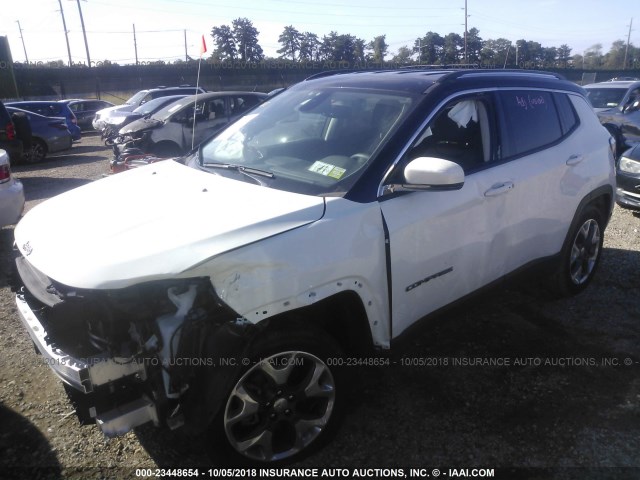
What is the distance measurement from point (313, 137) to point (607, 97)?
423 inches

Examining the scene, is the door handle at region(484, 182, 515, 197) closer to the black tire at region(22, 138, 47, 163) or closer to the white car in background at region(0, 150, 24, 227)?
the white car in background at region(0, 150, 24, 227)

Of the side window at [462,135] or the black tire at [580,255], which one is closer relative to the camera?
the side window at [462,135]

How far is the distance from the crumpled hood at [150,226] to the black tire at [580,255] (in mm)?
2616

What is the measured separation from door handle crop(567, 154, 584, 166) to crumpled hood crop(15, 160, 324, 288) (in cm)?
233

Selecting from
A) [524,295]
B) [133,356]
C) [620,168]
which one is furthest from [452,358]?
[620,168]

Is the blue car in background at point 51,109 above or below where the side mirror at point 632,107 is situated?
above

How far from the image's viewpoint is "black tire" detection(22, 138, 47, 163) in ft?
43.6

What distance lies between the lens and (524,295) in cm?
467

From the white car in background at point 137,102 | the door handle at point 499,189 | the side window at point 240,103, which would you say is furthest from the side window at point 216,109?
the door handle at point 499,189

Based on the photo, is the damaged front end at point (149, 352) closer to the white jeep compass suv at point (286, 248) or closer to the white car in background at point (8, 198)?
the white jeep compass suv at point (286, 248)

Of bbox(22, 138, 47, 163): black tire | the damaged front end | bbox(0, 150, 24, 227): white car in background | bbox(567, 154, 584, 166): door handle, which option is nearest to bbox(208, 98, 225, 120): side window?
bbox(22, 138, 47, 163): black tire

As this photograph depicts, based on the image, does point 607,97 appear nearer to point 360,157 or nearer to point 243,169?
point 360,157

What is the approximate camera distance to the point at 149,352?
7.38 feet

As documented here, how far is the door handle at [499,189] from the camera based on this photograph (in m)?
3.25
